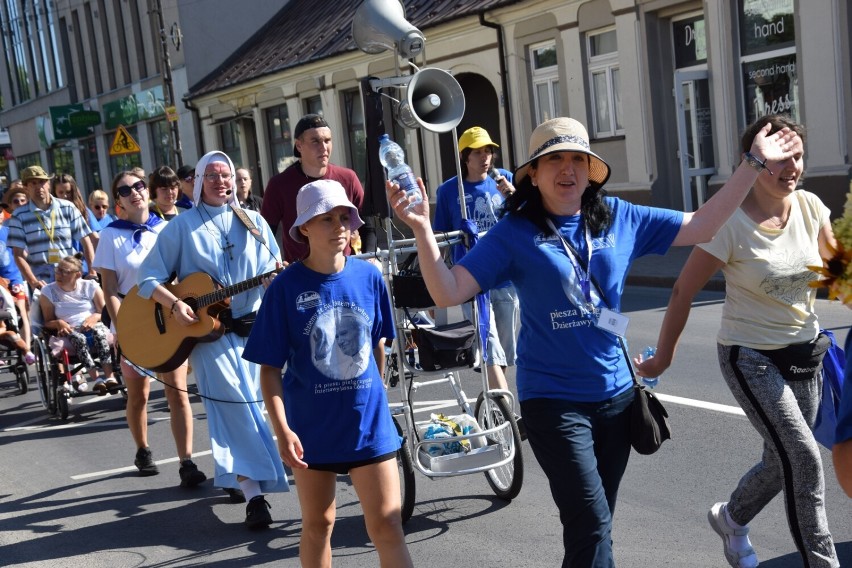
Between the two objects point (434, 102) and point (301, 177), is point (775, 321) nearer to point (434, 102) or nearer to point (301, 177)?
point (434, 102)

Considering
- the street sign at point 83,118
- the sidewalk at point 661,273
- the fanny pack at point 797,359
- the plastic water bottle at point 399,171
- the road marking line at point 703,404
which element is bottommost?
the sidewalk at point 661,273

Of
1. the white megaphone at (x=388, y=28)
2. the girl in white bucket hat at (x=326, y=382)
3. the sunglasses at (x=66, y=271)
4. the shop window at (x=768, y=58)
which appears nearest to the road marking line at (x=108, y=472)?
the white megaphone at (x=388, y=28)

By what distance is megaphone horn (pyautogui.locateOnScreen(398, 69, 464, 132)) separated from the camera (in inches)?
214

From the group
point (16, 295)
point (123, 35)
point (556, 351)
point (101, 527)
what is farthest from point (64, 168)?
point (556, 351)

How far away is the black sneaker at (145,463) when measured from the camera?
745cm

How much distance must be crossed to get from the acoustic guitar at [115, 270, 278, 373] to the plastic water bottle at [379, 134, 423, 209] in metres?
1.55

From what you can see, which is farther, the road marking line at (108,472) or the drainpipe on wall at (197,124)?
the drainpipe on wall at (197,124)

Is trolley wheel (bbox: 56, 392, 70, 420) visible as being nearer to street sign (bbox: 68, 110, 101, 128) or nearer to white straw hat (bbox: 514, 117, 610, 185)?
white straw hat (bbox: 514, 117, 610, 185)

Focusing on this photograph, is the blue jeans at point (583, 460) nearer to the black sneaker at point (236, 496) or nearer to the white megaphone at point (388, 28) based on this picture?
the white megaphone at point (388, 28)

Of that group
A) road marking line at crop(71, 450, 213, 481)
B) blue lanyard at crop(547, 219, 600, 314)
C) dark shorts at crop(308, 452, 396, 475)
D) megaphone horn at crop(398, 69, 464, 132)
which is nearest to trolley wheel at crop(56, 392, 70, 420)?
road marking line at crop(71, 450, 213, 481)

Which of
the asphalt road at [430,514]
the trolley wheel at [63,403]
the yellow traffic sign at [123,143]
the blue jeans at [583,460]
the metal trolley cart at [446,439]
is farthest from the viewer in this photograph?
the yellow traffic sign at [123,143]

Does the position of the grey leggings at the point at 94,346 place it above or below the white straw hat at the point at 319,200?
below

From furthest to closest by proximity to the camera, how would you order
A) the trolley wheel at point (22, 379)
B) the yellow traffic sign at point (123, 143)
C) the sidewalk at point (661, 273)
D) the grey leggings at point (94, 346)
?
the yellow traffic sign at point (123, 143) → the sidewalk at point (661, 273) → the trolley wheel at point (22, 379) → the grey leggings at point (94, 346)

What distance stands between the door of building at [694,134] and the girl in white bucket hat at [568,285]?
13971mm
